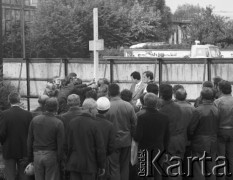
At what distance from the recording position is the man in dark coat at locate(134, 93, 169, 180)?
10312mm

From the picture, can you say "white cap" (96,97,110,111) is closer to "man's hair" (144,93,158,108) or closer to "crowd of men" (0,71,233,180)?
"crowd of men" (0,71,233,180)

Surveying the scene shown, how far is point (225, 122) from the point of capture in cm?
1132

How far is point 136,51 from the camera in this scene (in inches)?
1950

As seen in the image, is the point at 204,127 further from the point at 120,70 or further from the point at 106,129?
the point at 120,70

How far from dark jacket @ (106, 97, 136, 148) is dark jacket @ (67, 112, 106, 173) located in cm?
156

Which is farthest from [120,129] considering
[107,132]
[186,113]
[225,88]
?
[225,88]

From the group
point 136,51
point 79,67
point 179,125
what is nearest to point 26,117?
point 179,125

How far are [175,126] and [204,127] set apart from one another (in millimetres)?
539

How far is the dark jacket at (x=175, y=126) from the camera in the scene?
35.2ft

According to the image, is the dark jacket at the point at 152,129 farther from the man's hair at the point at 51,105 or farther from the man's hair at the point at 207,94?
the man's hair at the point at 51,105

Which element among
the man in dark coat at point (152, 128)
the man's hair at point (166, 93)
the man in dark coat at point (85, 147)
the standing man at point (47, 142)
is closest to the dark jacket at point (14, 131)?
the standing man at point (47, 142)

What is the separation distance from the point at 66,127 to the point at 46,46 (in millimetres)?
54379

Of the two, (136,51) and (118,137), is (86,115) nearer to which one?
(118,137)

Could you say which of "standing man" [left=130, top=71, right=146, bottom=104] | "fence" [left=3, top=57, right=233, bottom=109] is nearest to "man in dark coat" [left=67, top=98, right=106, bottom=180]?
"standing man" [left=130, top=71, right=146, bottom=104]
